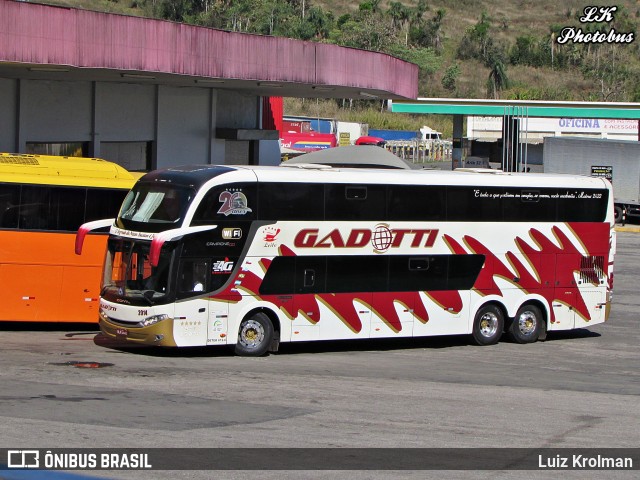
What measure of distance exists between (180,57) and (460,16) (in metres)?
124

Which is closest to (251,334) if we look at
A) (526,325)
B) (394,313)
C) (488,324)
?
(394,313)

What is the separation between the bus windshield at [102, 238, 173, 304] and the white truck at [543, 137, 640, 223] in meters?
36.5

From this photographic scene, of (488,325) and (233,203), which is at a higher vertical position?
(233,203)

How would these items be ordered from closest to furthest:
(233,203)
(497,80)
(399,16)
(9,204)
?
(233,203) → (9,204) → (497,80) → (399,16)

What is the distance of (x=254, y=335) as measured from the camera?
1903 centimetres

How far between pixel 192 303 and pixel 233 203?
199 centimetres

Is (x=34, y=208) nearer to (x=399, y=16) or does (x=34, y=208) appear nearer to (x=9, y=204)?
(x=9, y=204)

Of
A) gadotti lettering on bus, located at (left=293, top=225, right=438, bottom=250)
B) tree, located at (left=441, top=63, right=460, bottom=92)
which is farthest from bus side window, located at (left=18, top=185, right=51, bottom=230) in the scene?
tree, located at (left=441, top=63, right=460, bottom=92)

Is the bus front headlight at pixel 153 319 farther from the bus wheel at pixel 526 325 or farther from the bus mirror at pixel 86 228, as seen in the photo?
the bus wheel at pixel 526 325

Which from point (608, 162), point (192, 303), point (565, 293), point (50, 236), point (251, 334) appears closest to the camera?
point (192, 303)

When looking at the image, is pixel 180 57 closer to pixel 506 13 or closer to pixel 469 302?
pixel 469 302

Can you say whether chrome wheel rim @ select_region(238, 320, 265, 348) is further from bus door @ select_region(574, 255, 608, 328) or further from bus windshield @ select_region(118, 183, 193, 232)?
bus door @ select_region(574, 255, 608, 328)

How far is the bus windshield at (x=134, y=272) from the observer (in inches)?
705

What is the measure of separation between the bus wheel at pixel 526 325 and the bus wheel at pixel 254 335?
6.00 m
